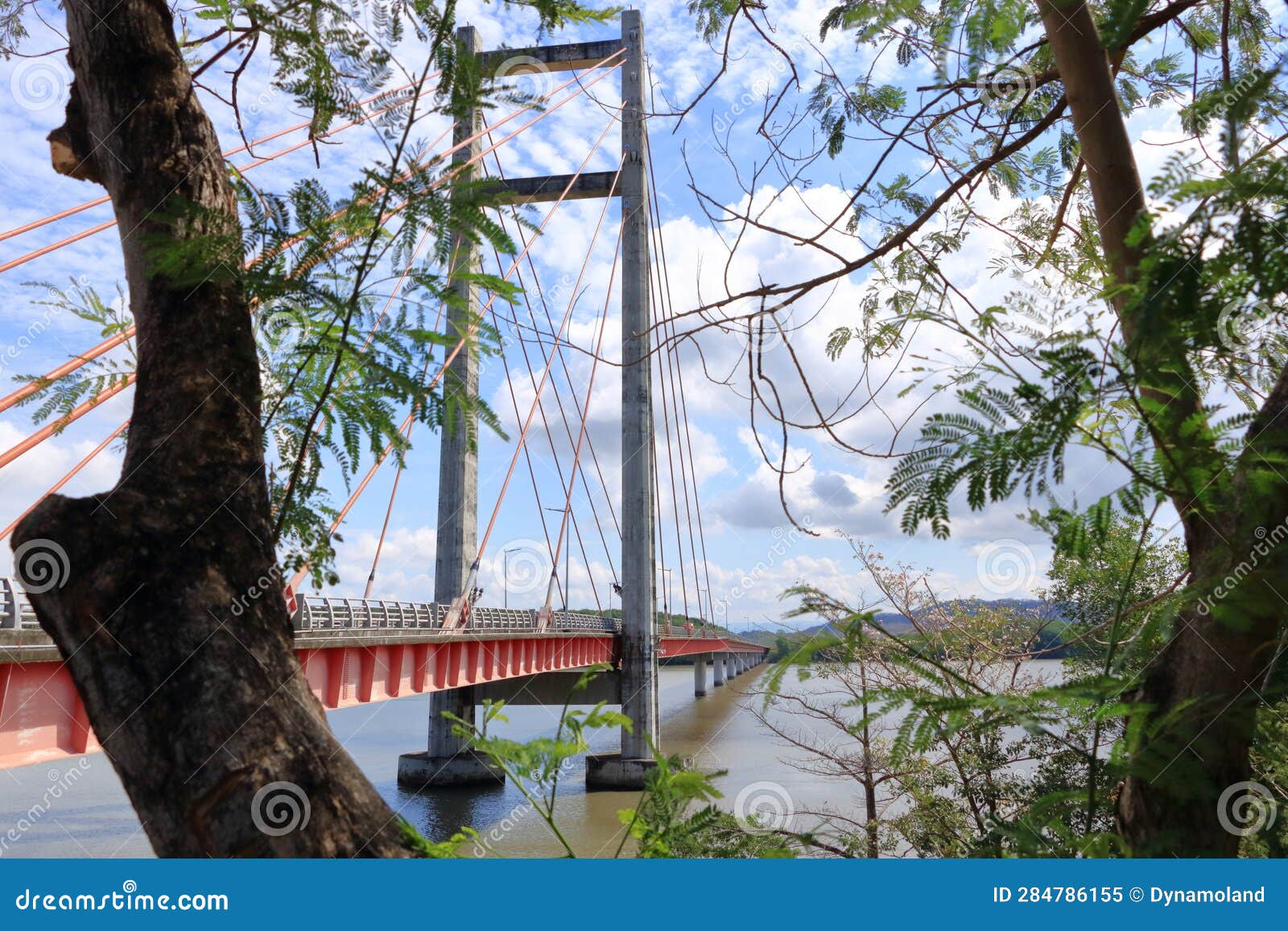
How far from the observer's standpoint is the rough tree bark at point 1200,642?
140 centimetres

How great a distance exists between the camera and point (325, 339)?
2.10 meters

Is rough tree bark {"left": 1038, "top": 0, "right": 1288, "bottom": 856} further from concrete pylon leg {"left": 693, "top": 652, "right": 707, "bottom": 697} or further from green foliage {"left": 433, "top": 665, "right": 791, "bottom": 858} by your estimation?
concrete pylon leg {"left": 693, "top": 652, "right": 707, "bottom": 697}

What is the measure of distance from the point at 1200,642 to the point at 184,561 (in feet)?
5.72

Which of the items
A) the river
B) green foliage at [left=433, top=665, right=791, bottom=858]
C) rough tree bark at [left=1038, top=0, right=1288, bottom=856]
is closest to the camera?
rough tree bark at [left=1038, top=0, right=1288, bottom=856]

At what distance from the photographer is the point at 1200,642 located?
149cm

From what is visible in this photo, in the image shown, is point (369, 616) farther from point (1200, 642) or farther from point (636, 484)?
point (1200, 642)

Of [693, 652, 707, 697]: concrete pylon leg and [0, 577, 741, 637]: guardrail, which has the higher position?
[693, 652, 707, 697]: concrete pylon leg

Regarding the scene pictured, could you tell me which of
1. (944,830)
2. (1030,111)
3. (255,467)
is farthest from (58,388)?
(944,830)

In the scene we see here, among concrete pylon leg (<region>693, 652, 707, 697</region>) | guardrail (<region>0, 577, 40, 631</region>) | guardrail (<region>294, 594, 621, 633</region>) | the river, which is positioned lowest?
the river

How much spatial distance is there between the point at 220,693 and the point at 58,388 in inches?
66.2

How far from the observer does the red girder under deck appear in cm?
606

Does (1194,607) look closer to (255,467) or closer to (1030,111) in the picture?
(255,467)

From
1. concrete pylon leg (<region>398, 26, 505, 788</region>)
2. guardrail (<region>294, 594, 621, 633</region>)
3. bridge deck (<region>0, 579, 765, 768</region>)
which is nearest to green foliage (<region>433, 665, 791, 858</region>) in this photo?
bridge deck (<region>0, 579, 765, 768</region>)

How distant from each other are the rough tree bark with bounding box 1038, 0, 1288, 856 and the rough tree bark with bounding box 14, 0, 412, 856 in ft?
4.23
